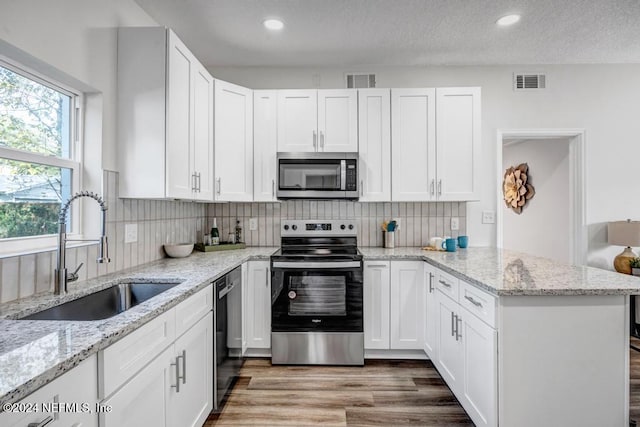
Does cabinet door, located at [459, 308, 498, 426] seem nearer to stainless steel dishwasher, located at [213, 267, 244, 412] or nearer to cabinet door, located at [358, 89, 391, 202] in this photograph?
cabinet door, located at [358, 89, 391, 202]

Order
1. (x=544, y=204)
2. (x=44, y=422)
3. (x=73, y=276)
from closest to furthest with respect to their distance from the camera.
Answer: (x=44, y=422), (x=73, y=276), (x=544, y=204)

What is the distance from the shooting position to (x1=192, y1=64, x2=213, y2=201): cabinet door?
8.12ft

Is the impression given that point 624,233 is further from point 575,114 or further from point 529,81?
point 529,81

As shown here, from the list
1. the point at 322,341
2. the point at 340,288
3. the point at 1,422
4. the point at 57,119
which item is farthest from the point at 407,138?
the point at 1,422

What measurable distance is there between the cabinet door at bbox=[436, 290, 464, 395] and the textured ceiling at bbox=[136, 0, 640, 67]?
2.00 metres

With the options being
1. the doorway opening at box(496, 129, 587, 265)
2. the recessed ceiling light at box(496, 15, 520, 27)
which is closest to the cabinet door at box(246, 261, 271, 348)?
the doorway opening at box(496, 129, 587, 265)

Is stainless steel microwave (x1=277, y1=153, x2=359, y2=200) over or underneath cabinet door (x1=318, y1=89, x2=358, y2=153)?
underneath

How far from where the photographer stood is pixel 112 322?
1.11 m

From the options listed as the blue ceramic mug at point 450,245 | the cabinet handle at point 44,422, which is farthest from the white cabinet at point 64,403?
the blue ceramic mug at point 450,245

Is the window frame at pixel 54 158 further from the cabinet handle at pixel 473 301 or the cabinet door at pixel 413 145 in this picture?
the cabinet door at pixel 413 145

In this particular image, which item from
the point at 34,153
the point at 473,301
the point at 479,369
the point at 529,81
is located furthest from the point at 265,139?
the point at 529,81

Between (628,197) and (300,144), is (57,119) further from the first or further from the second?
(628,197)

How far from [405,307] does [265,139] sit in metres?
1.88

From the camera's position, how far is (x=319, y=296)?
2.69 m
